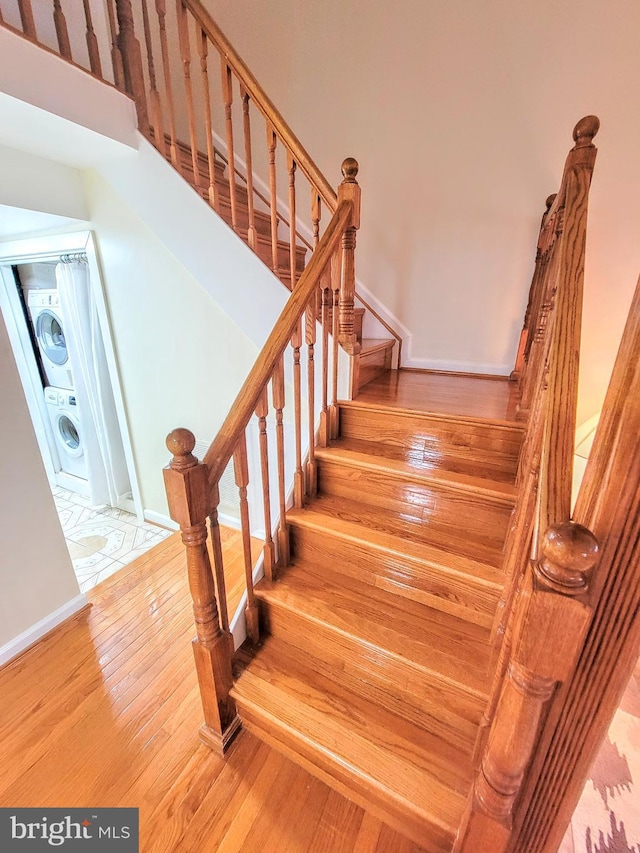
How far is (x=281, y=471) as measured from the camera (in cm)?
151

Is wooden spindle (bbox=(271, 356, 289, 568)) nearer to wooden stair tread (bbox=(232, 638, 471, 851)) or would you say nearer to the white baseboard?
wooden stair tread (bbox=(232, 638, 471, 851))

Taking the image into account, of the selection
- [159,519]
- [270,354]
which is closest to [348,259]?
[270,354]

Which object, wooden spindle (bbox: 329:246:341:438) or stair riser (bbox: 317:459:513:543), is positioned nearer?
stair riser (bbox: 317:459:513:543)

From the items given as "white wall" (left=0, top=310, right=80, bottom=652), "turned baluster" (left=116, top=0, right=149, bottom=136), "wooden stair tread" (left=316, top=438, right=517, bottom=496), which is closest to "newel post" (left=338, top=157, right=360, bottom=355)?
"wooden stair tread" (left=316, top=438, right=517, bottom=496)

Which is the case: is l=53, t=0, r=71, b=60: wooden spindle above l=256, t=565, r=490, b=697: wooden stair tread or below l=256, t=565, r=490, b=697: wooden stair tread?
above

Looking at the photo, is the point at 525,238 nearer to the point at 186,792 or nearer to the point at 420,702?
the point at 420,702

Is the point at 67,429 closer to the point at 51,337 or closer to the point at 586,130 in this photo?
the point at 51,337

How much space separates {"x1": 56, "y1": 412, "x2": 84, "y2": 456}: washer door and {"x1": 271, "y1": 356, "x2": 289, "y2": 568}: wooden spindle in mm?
2779

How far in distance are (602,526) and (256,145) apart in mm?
3322

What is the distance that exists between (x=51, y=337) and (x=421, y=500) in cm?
345

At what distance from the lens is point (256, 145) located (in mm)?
2773

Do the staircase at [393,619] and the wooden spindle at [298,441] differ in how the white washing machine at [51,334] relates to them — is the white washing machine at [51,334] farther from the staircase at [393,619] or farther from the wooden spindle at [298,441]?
the staircase at [393,619]

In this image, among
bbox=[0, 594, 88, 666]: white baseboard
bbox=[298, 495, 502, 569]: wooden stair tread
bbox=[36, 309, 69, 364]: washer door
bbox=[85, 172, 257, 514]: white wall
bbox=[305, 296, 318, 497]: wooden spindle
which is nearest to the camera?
bbox=[298, 495, 502, 569]: wooden stair tread

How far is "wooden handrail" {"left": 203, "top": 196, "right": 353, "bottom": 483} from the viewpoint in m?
1.14
